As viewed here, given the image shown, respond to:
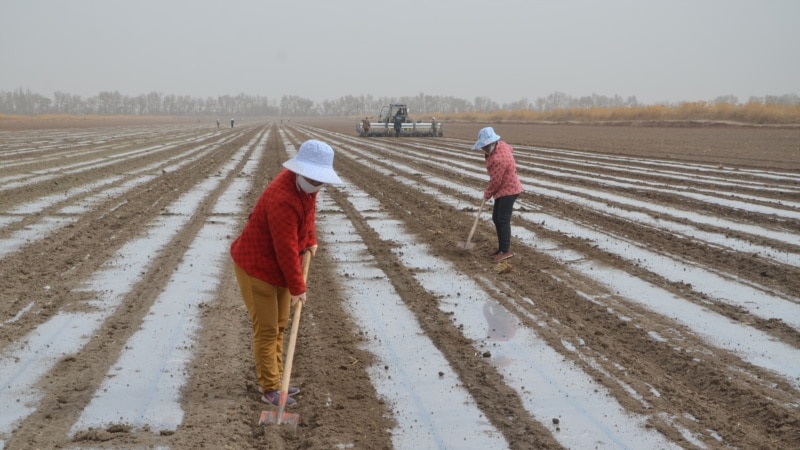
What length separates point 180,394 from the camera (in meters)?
4.52

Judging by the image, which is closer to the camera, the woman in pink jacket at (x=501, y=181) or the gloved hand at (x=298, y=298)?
the gloved hand at (x=298, y=298)

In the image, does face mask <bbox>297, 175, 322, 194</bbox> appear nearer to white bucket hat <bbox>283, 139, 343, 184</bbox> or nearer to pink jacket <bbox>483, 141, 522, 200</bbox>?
white bucket hat <bbox>283, 139, 343, 184</bbox>

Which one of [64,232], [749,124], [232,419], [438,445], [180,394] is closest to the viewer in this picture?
[438,445]

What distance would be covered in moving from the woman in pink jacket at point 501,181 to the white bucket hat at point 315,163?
417 centimetres

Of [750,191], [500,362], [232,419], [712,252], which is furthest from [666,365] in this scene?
[750,191]

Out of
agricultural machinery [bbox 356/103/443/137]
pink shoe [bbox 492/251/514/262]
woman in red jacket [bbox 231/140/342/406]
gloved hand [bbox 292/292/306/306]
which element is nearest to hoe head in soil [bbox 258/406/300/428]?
woman in red jacket [bbox 231/140/342/406]

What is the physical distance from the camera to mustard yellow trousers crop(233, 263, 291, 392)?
4.29 meters

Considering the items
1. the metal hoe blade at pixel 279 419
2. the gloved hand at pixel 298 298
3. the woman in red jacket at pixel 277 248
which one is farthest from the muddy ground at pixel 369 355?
the gloved hand at pixel 298 298

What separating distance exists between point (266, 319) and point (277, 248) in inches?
19.4

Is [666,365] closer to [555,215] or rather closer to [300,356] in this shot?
[300,356]

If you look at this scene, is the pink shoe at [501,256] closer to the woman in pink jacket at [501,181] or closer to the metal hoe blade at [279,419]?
the woman in pink jacket at [501,181]

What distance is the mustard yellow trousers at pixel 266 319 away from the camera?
14.1 ft

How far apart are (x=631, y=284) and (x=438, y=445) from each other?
157 inches

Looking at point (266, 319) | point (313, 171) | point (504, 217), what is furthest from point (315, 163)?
point (504, 217)
